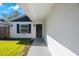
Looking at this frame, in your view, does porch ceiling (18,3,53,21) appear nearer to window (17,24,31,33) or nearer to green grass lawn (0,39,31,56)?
green grass lawn (0,39,31,56)

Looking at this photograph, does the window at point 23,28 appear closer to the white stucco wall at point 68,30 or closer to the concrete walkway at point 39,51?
the concrete walkway at point 39,51

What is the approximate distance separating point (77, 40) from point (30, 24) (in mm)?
15525

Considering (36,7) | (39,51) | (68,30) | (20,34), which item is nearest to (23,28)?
(20,34)

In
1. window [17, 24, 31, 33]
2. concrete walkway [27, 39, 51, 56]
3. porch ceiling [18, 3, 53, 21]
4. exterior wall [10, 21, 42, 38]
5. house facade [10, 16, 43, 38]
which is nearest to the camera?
porch ceiling [18, 3, 53, 21]

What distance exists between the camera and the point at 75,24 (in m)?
2.99

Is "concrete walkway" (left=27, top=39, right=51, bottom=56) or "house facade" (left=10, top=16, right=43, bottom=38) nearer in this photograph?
"concrete walkway" (left=27, top=39, right=51, bottom=56)

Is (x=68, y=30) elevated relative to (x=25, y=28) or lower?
lower

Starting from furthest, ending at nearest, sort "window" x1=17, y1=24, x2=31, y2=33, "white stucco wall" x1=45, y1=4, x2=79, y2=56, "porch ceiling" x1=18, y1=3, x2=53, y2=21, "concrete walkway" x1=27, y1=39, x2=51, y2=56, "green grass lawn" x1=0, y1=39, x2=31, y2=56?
"window" x1=17, y1=24, x2=31, y2=33, "green grass lawn" x1=0, y1=39, x2=31, y2=56, "concrete walkway" x1=27, y1=39, x2=51, y2=56, "porch ceiling" x1=18, y1=3, x2=53, y2=21, "white stucco wall" x1=45, y1=4, x2=79, y2=56

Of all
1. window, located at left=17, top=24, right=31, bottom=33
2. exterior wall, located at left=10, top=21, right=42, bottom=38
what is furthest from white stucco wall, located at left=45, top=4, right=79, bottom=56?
window, located at left=17, top=24, right=31, bottom=33

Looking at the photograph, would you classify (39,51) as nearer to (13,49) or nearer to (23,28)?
(13,49)

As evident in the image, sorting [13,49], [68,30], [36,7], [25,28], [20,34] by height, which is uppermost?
[36,7]

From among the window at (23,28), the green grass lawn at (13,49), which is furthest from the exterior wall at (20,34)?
the green grass lawn at (13,49)

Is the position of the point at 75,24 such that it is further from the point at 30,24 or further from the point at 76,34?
the point at 30,24

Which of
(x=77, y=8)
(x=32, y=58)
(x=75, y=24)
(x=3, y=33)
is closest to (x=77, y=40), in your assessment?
(x=75, y=24)
